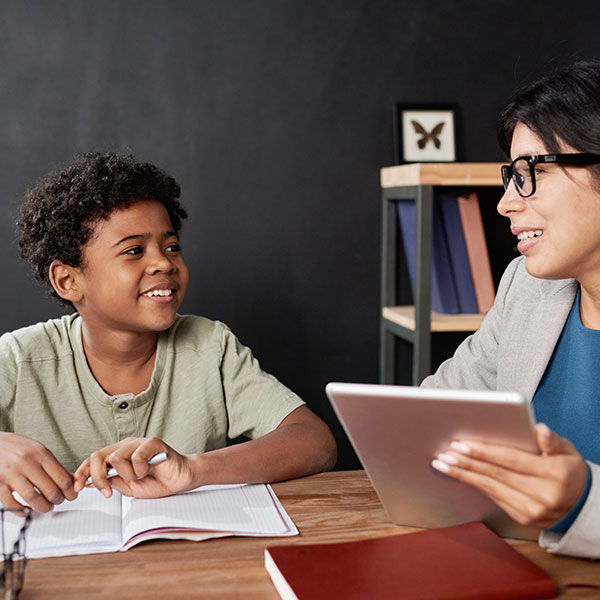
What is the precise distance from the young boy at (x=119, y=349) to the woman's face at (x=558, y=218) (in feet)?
1.70

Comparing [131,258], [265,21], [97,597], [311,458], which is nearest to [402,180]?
[265,21]

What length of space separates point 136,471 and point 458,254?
136cm

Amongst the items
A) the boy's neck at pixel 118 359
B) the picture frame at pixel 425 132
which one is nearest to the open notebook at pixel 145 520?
the boy's neck at pixel 118 359

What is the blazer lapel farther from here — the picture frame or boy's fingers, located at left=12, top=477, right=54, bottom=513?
the picture frame

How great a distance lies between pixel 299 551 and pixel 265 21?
1.73m

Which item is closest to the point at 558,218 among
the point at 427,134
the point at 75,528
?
the point at 75,528

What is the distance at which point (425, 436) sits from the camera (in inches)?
33.6

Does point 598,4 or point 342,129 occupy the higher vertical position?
point 598,4

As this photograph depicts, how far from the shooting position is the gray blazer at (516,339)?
130cm

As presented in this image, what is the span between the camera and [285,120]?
7.39 ft

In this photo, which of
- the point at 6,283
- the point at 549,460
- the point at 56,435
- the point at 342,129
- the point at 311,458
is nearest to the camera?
the point at 549,460

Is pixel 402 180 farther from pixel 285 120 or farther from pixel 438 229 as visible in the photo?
pixel 285 120

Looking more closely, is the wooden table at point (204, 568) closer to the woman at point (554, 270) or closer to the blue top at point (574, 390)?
the woman at point (554, 270)

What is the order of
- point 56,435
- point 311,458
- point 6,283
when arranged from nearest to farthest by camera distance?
1. point 311,458
2. point 56,435
3. point 6,283
